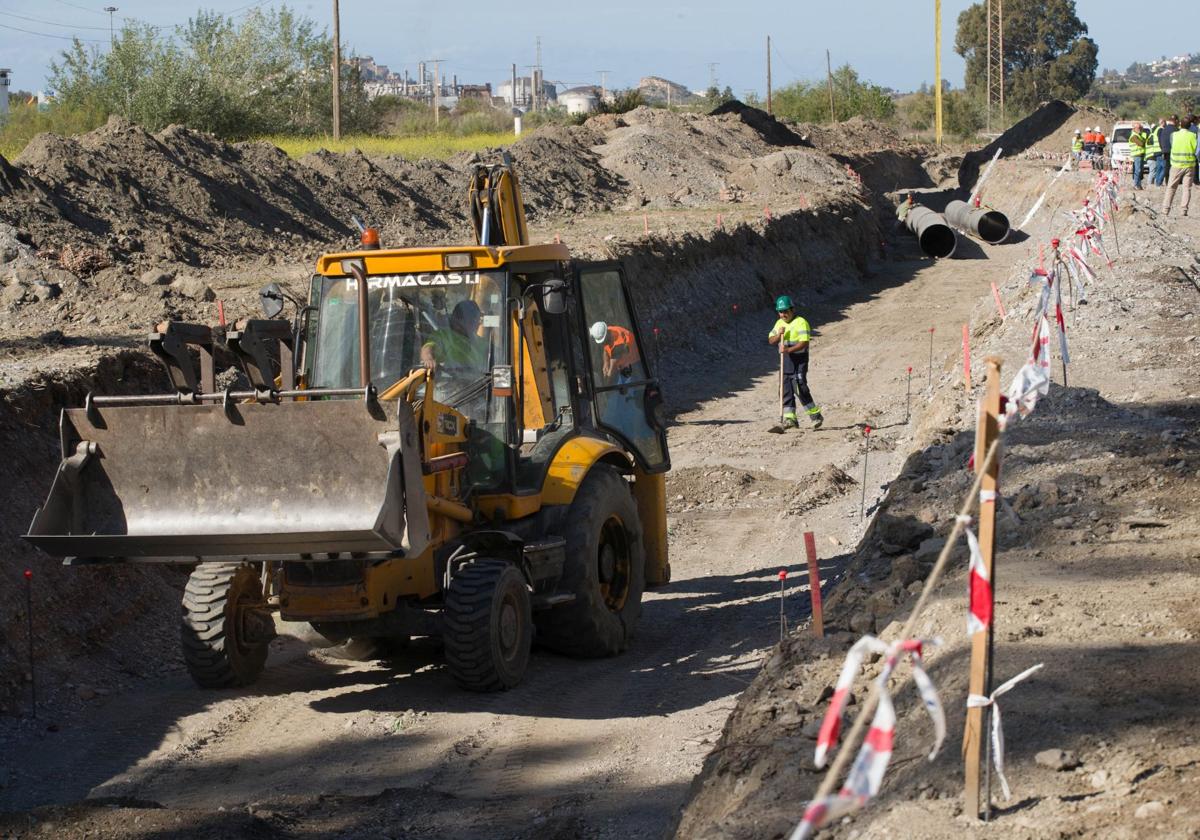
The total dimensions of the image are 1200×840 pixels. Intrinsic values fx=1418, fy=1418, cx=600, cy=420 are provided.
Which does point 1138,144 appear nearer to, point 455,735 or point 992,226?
point 992,226

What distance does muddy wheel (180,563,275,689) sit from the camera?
832 cm

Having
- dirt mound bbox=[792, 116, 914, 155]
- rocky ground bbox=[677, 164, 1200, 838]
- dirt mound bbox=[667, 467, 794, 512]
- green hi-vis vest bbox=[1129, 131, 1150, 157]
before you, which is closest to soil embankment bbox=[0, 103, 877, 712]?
rocky ground bbox=[677, 164, 1200, 838]

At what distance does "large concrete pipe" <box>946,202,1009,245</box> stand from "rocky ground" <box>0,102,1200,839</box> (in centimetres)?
1556

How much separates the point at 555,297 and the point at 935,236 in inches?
1140

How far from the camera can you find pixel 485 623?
8117 mm

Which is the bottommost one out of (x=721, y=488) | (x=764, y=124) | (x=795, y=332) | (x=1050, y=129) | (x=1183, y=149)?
(x=721, y=488)

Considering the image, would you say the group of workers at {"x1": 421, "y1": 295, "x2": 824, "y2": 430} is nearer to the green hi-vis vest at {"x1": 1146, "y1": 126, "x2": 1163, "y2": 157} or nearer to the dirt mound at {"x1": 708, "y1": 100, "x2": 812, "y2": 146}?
the green hi-vis vest at {"x1": 1146, "y1": 126, "x2": 1163, "y2": 157}

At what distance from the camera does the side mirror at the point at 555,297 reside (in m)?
8.73

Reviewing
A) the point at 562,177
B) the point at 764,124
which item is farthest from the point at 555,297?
the point at 764,124

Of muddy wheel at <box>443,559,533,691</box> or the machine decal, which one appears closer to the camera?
muddy wheel at <box>443,559,533,691</box>

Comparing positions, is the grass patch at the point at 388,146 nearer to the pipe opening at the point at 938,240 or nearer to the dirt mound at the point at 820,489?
the pipe opening at the point at 938,240

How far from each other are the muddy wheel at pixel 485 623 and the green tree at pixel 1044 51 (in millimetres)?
116228

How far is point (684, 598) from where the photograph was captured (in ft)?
36.8

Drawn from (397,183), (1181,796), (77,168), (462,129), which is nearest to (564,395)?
(1181,796)
